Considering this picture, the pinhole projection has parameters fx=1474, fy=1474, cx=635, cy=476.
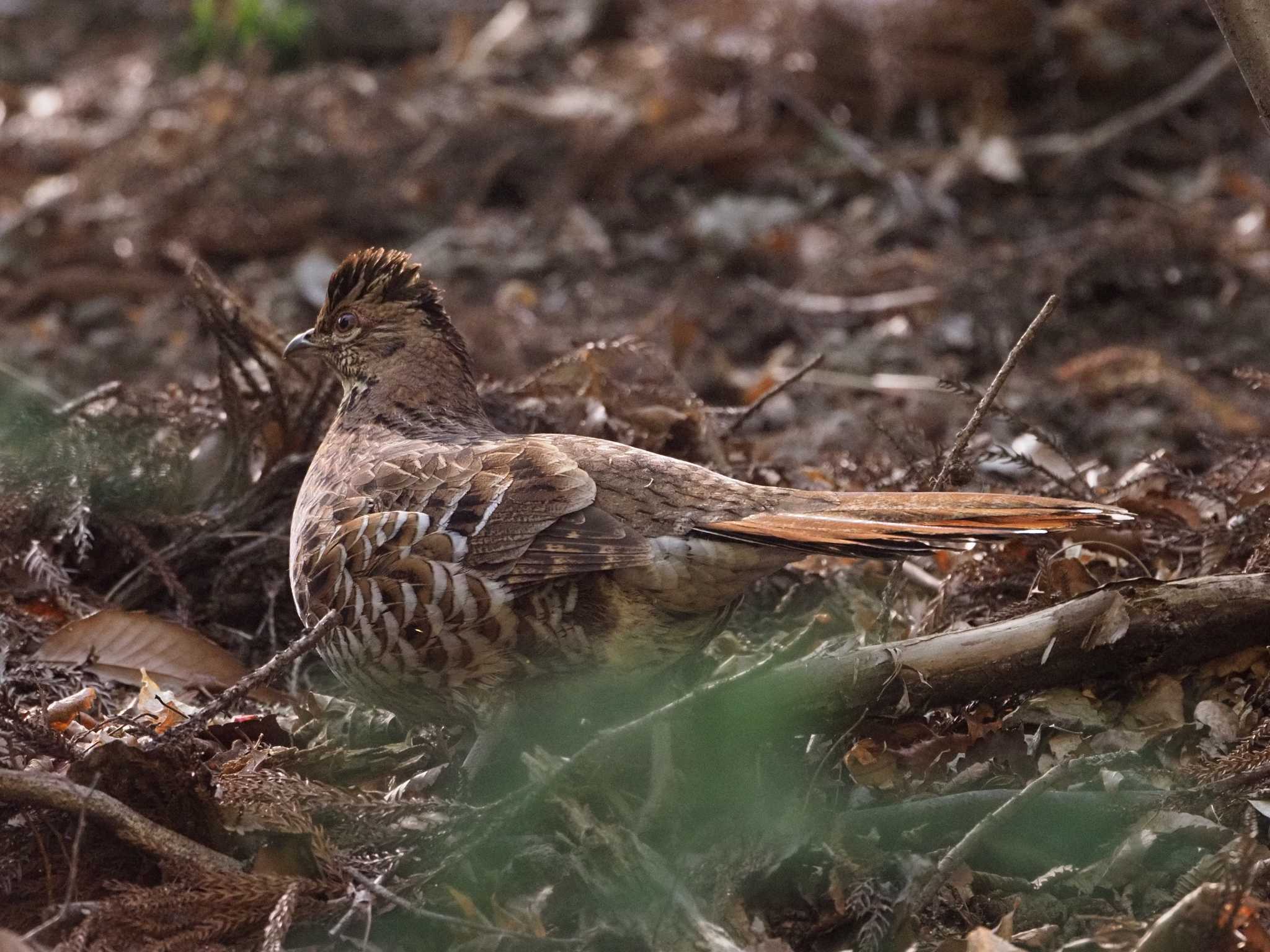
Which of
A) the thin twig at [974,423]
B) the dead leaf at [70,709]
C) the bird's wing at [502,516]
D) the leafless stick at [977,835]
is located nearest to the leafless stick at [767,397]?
the thin twig at [974,423]

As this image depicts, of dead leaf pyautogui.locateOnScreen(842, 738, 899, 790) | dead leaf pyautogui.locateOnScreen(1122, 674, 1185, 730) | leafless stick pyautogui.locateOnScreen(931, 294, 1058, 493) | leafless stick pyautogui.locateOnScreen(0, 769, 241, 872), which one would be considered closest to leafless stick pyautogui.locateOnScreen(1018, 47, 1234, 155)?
leafless stick pyautogui.locateOnScreen(931, 294, 1058, 493)

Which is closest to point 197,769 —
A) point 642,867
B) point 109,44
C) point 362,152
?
point 642,867

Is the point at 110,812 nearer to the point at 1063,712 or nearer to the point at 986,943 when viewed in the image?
the point at 986,943

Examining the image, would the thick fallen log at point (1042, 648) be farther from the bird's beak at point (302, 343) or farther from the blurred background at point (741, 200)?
the blurred background at point (741, 200)

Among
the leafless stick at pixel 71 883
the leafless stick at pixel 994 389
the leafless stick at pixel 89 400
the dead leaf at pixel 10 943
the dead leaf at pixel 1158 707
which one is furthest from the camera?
the leafless stick at pixel 89 400

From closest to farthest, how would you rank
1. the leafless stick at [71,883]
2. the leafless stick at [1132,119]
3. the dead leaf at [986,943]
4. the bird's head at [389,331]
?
the leafless stick at [71,883]
the dead leaf at [986,943]
the bird's head at [389,331]
the leafless stick at [1132,119]

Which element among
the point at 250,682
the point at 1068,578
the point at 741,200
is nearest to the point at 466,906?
the point at 250,682

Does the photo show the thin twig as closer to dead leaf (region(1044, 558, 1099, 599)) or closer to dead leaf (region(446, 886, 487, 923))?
dead leaf (region(1044, 558, 1099, 599))
